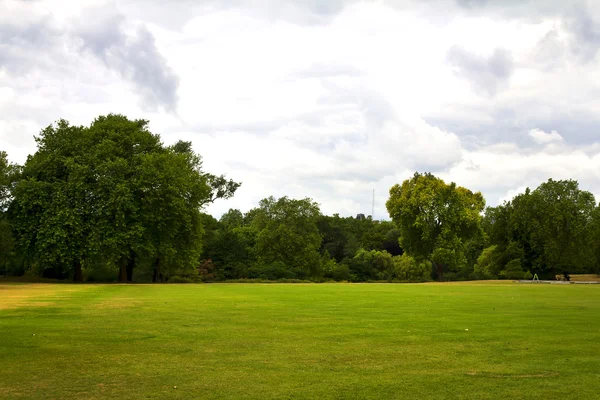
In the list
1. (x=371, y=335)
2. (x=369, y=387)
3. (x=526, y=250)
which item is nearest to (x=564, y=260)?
(x=526, y=250)

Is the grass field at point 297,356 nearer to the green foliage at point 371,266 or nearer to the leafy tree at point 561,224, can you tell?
the leafy tree at point 561,224

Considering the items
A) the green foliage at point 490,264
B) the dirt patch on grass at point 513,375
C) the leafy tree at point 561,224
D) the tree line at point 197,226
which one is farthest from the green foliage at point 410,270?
the dirt patch on grass at point 513,375

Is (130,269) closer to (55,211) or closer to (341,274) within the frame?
(55,211)

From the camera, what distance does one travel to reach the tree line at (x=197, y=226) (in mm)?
51812

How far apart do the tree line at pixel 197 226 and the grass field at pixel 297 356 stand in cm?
3425

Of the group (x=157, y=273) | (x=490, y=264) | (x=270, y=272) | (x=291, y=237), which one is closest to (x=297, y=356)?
(x=157, y=273)

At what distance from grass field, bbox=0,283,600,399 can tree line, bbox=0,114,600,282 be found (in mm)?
34254

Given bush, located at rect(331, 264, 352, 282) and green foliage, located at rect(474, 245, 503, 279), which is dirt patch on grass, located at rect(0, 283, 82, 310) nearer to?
bush, located at rect(331, 264, 352, 282)

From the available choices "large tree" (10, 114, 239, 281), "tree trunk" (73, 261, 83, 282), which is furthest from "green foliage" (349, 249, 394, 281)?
"tree trunk" (73, 261, 83, 282)

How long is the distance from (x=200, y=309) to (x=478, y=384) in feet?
47.8

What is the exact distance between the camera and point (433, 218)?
7594 centimetres

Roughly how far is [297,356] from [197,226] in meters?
49.5

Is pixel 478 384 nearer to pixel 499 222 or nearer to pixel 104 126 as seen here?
pixel 104 126

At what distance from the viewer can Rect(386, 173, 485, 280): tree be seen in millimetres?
73875
